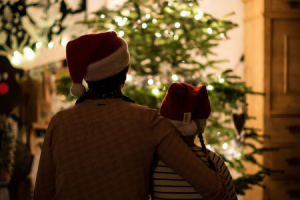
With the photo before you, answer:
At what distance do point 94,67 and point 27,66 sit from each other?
6.95ft

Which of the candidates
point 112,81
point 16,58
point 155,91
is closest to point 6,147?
point 16,58

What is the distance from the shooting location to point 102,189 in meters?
0.88

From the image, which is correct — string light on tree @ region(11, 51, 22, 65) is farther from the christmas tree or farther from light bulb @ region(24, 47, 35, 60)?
the christmas tree

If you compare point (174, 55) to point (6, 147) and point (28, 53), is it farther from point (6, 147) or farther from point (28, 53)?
point (6, 147)

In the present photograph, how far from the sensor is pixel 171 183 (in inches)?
37.2

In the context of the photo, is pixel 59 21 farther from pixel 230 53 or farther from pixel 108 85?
pixel 108 85

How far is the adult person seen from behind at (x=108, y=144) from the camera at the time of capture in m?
0.88

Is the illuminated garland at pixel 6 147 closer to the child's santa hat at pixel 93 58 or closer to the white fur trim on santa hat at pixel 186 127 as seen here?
the child's santa hat at pixel 93 58

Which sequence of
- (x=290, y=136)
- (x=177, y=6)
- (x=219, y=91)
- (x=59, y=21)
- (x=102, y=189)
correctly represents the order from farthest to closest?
(x=59, y=21)
(x=290, y=136)
(x=177, y=6)
(x=219, y=91)
(x=102, y=189)

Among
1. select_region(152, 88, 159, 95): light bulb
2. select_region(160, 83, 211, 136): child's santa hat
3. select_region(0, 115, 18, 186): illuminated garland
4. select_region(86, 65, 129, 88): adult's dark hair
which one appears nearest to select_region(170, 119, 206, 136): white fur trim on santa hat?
select_region(160, 83, 211, 136): child's santa hat

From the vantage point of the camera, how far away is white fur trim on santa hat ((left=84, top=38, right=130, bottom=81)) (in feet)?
3.05

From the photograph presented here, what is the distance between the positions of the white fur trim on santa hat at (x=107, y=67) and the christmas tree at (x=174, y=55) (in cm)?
111

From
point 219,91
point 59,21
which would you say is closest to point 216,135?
point 219,91

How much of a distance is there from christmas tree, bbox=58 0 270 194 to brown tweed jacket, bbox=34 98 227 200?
116cm
